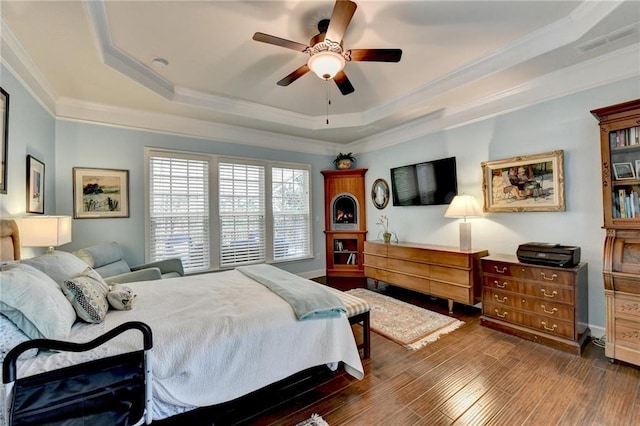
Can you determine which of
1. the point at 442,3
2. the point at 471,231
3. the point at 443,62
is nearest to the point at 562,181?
the point at 471,231

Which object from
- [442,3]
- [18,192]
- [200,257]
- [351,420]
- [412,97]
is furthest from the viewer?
[200,257]

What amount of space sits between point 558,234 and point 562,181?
0.58 metres

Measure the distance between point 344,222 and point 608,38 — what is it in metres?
4.22

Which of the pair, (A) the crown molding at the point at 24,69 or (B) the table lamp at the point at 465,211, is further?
(B) the table lamp at the point at 465,211

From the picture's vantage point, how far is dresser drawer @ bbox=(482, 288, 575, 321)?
2.58m

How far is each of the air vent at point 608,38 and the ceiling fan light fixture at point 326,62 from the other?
2.19m

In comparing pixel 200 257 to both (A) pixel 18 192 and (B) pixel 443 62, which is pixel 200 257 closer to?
(A) pixel 18 192

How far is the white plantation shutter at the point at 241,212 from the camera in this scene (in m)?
4.57

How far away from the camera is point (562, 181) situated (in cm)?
296

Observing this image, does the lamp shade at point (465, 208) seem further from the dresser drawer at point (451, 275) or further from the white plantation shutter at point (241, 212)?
the white plantation shutter at point (241, 212)

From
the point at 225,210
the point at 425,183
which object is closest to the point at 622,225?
the point at 425,183

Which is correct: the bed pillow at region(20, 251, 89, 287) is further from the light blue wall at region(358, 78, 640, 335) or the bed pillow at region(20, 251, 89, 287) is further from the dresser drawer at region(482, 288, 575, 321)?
the light blue wall at region(358, 78, 640, 335)

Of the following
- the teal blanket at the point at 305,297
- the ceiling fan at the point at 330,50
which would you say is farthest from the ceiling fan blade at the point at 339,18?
the teal blanket at the point at 305,297

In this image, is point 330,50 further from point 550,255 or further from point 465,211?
point 550,255
